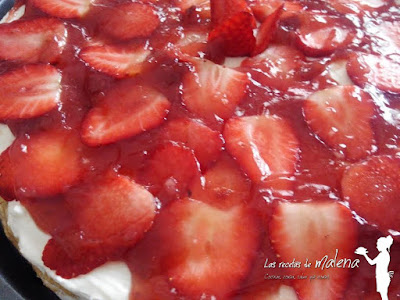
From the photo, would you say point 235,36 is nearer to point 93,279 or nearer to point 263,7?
point 263,7

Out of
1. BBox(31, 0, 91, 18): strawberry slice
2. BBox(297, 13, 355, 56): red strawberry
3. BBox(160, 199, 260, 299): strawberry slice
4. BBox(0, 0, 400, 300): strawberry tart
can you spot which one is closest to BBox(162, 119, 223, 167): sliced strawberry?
BBox(0, 0, 400, 300): strawberry tart

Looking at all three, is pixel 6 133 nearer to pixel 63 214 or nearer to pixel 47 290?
pixel 63 214

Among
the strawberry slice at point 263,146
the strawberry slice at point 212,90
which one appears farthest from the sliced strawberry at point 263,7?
the strawberry slice at point 263,146

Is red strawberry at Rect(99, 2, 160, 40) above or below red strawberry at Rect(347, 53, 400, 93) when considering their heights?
above

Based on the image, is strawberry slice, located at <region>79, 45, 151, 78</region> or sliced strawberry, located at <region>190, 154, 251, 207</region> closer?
sliced strawberry, located at <region>190, 154, 251, 207</region>

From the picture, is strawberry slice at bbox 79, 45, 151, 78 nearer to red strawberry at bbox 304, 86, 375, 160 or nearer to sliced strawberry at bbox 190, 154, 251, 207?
sliced strawberry at bbox 190, 154, 251, 207

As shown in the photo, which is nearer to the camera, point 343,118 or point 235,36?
point 343,118

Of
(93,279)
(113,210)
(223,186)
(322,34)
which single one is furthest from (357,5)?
(93,279)
